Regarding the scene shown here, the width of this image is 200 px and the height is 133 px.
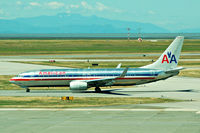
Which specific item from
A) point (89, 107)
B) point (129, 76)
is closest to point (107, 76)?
point (129, 76)

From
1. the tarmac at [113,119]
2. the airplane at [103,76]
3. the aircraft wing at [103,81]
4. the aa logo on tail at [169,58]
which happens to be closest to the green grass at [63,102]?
the tarmac at [113,119]

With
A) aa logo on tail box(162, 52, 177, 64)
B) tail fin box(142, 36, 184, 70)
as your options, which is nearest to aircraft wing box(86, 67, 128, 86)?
tail fin box(142, 36, 184, 70)

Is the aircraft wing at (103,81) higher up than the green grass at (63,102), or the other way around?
the aircraft wing at (103,81)

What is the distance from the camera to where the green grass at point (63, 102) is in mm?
45594

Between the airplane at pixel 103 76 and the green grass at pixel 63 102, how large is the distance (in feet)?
18.3

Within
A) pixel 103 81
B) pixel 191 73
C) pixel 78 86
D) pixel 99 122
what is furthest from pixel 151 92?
pixel 191 73

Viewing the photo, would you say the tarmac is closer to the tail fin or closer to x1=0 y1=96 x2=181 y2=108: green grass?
x1=0 y1=96 x2=181 y2=108: green grass

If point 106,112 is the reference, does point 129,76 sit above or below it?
above

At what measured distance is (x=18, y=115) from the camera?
128ft

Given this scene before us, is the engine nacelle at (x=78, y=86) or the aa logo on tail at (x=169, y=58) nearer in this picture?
the engine nacelle at (x=78, y=86)

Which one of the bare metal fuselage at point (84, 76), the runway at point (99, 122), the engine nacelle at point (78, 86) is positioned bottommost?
the runway at point (99, 122)

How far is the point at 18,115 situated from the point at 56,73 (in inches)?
732

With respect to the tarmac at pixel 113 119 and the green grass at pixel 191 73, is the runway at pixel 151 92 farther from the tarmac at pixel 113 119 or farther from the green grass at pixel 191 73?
the green grass at pixel 191 73

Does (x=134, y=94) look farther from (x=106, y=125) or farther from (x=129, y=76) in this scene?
(x=106, y=125)
